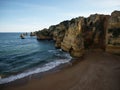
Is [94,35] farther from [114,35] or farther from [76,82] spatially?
[76,82]

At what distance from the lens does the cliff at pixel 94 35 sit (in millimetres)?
24312

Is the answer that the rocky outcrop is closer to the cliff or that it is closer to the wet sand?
the cliff

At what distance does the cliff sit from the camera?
79.8 ft

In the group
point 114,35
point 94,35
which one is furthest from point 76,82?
point 94,35

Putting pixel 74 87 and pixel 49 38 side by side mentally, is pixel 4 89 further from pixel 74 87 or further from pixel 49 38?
pixel 49 38

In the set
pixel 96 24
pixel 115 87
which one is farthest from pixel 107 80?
pixel 96 24

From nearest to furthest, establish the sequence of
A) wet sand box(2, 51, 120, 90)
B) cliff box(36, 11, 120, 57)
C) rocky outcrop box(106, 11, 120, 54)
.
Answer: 1. wet sand box(2, 51, 120, 90)
2. rocky outcrop box(106, 11, 120, 54)
3. cliff box(36, 11, 120, 57)

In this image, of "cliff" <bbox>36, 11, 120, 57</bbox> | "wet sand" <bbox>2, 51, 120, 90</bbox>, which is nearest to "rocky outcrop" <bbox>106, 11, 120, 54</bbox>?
"cliff" <bbox>36, 11, 120, 57</bbox>

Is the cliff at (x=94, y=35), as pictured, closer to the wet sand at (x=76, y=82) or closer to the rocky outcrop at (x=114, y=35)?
the rocky outcrop at (x=114, y=35)

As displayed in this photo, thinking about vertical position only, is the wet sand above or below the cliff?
below

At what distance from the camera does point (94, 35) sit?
103 ft

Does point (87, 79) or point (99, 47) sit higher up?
point (99, 47)

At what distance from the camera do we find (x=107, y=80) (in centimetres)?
1345

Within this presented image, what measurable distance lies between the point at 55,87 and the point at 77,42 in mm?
14019
